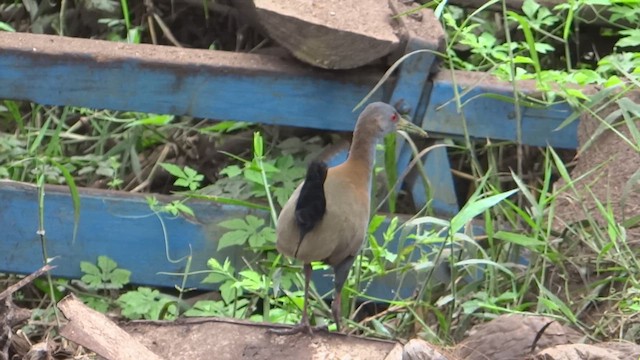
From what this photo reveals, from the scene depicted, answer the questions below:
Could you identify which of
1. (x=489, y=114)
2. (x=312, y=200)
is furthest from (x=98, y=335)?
(x=489, y=114)

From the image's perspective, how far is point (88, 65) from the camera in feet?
12.9

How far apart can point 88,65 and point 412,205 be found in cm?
135

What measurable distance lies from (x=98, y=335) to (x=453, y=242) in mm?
1311

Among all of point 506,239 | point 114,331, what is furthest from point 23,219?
point 506,239

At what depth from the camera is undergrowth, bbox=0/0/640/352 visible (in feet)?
12.5

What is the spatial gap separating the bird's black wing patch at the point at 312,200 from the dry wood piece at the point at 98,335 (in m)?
0.51

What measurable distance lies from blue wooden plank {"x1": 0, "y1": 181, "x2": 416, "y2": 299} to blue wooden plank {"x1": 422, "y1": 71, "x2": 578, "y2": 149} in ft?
1.44

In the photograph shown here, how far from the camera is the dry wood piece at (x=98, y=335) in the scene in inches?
112

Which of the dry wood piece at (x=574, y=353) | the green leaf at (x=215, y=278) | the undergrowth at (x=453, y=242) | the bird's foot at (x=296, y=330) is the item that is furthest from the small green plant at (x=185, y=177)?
the dry wood piece at (x=574, y=353)

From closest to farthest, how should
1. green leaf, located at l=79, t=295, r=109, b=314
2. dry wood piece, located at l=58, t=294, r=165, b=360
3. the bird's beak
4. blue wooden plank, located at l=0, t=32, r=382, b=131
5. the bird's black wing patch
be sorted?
1. dry wood piece, located at l=58, t=294, r=165, b=360
2. the bird's black wing patch
3. the bird's beak
4. blue wooden plank, located at l=0, t=32, r=382, b=131
5. green leaf, located at l=79, t=295, r=109, b=314

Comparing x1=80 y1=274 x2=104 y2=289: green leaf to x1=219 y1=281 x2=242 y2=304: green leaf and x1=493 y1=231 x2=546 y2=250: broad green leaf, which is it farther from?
x1=493 y1=231 x2=546 y2=250: broad green leaf

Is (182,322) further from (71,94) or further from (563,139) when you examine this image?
(563,139)

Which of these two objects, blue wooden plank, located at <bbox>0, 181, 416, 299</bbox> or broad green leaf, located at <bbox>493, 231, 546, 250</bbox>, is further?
blue wooden plank, located at <bbox>0, 181, 416, 299</bbox>

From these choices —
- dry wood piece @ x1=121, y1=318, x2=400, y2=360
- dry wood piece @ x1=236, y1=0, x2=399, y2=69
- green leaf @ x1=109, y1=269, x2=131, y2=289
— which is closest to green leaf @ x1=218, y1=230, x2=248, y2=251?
green leaf @ x1=109, y1=269, x2=131, y2=289
